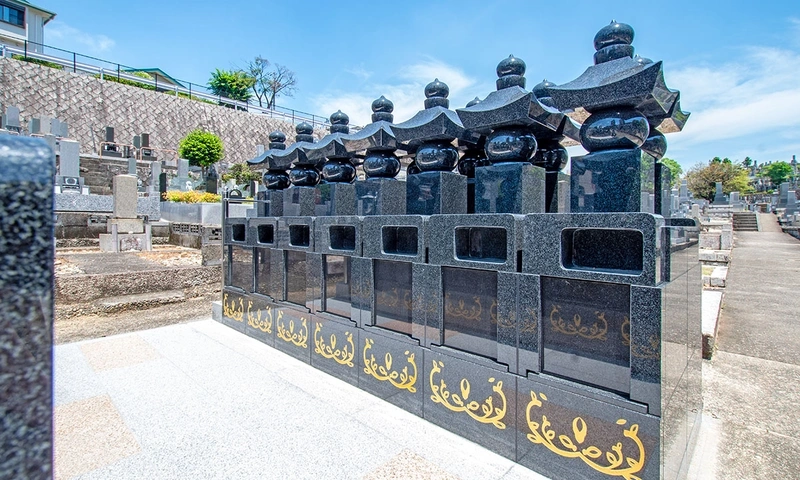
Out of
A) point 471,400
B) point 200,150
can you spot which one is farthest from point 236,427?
point 200,150

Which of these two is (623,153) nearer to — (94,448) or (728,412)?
(728,412)

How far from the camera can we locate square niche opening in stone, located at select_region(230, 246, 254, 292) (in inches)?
219

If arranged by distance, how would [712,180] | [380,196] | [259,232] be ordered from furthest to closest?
[712,180]
[259,232]
[380,196]

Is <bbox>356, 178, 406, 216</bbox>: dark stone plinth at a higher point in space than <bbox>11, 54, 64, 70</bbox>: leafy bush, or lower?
lower

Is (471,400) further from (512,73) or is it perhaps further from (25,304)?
(25,304)

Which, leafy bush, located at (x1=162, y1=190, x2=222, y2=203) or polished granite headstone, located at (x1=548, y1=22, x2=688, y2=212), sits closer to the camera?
polished granite headstone, located at (x1=548, y1=22, x2=688, y2=212)

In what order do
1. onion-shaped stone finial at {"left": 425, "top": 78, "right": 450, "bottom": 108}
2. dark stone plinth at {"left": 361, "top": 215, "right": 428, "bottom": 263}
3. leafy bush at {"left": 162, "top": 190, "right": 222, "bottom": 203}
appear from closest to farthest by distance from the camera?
1. dark stone plinth at {"left": 361, "top": 215, "right": 428, "bottom": 263}
2. onion-shaped stone finial at {"left": 425, "top": 78, "right": 450, "bottom": 108}
3. leafy bush at {"left": 162, "top": 190, "right": 222, "bottom": 203}

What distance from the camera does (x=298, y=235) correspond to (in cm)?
488

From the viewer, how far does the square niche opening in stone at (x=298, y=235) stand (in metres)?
4.84

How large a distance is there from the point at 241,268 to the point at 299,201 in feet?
4.59

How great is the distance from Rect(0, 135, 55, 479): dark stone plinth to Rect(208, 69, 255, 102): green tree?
51.8 meters

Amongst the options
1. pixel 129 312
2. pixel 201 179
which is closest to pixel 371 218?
pixel 129 312

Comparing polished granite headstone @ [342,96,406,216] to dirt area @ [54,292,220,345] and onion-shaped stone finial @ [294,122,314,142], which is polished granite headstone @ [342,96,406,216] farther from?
dirt area @ [54,292,220,345]

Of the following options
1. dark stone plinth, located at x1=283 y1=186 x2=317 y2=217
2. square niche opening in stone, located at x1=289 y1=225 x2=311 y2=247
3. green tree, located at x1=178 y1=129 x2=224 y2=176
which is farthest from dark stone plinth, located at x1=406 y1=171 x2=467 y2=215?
green tree, located at x1=178 y1=129 x2=224 y2=176
